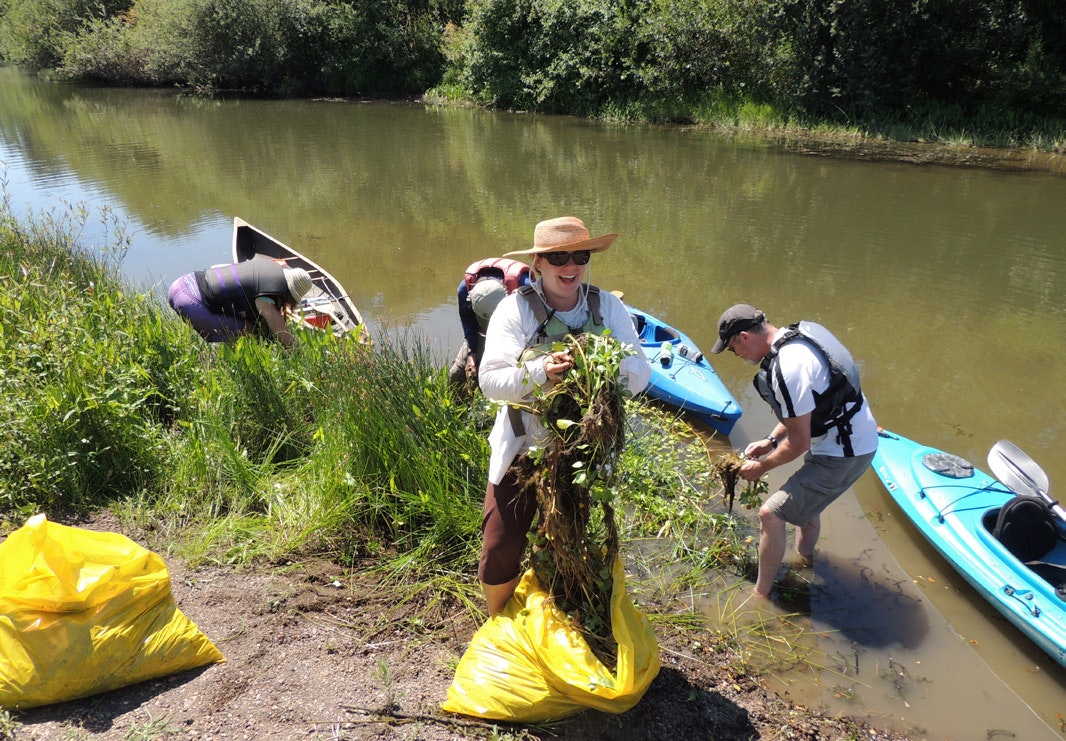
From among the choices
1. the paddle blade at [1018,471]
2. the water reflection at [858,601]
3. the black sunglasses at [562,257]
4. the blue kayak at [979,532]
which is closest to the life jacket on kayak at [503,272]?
the black sunglasses at [562,257]

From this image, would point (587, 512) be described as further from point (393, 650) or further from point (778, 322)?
point (778, 322)

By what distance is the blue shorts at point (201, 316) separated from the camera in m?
5.21

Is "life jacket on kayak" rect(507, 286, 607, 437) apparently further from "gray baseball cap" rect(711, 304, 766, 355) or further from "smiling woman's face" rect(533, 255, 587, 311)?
"gray baseball cap" rect(711, 304, 766, 355)

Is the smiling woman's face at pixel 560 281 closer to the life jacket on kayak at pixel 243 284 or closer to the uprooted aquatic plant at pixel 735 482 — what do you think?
the uprooted aquatic plant at pixel 735 482

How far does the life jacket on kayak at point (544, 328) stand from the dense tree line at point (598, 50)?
62.4 ft

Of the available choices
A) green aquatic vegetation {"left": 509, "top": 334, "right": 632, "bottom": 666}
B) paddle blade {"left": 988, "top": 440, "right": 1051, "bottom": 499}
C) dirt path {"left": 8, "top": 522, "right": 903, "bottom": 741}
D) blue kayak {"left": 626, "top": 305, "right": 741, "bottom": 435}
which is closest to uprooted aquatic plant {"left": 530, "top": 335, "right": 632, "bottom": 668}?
green aquatic vegetation {"left": 509, "top": 334, "right": 632, "bottom": 666}

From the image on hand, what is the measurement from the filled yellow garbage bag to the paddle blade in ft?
15.8

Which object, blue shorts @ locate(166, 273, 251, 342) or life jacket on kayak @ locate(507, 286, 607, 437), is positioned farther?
blue shorts @ locate(166, 273, 251, 342)

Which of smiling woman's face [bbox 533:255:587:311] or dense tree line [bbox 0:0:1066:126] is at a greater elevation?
dense tree line [bbox 0:0:1066:126]

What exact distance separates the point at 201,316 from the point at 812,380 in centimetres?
452

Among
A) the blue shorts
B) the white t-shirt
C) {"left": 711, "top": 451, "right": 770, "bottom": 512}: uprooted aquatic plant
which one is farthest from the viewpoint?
the blue shorts

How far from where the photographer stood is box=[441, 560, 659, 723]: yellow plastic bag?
2.42 m

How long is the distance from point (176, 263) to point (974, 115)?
743 inches

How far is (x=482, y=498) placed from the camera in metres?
3.69
